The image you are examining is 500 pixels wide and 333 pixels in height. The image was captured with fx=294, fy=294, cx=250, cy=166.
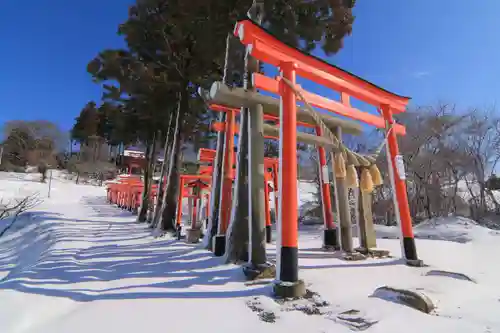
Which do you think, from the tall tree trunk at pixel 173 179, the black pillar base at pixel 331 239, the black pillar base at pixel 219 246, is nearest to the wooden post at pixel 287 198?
the black pillar base at pixel 219 246

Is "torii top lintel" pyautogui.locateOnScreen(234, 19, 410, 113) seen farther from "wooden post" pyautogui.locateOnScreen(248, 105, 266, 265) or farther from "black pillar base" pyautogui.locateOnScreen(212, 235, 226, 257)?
"black pillar base" pyautogui.locateOnScreen(212, 235, 226, 257)

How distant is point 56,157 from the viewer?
4059cm

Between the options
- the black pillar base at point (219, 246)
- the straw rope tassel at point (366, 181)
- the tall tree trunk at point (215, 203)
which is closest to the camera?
the straw rope tassel at point (366, 181)

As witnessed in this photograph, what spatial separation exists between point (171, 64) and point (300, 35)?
202 inches

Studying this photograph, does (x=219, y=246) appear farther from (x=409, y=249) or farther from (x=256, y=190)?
(x=409, y=249)

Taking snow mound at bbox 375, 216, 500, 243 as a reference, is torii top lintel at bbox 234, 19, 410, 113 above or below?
above

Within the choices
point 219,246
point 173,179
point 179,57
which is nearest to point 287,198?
point 219,246

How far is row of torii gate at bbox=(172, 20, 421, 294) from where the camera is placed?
3.68 m

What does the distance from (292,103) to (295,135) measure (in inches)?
17.5

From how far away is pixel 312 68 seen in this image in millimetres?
4465

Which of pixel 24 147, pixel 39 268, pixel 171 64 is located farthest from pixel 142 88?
pixel 24 147

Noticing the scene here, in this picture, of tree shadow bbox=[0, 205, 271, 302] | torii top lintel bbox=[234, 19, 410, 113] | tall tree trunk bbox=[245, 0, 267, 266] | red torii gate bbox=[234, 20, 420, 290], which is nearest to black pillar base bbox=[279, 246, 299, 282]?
red torii gate bbox=[234, 20, 420, 290]

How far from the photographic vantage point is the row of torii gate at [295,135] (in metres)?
3.68

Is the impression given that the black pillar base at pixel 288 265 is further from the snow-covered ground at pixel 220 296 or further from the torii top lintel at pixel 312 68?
the torii top lintel at pixel 312 68
